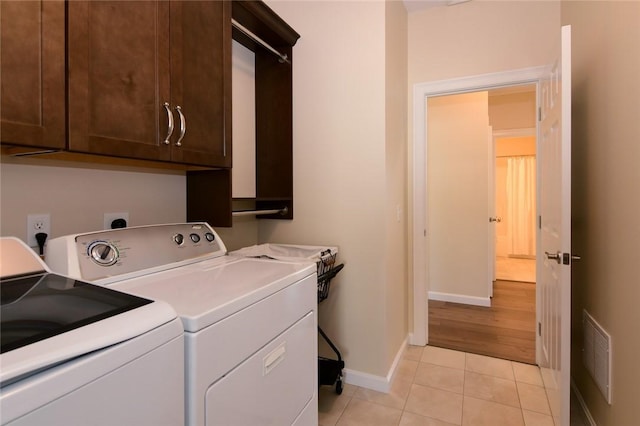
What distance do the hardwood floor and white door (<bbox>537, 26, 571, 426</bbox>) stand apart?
38cm

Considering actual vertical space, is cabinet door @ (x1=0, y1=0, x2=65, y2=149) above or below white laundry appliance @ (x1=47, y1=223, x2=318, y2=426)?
above

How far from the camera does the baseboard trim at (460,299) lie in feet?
12.1

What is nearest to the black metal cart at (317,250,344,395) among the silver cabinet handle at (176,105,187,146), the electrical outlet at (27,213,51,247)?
the silver cabinet handle at (176,105,187,146)

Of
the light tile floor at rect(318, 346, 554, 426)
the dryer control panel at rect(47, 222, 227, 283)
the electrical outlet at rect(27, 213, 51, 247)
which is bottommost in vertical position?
the light tile floor at rect(318, 346, 554, 426)

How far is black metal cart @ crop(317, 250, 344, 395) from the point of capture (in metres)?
1.80

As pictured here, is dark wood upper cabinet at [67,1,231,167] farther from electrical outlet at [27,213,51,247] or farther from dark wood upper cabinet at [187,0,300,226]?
dark wood upper cabinet at [187,0,300,226]

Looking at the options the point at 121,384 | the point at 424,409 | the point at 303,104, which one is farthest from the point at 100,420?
the point at 303,104

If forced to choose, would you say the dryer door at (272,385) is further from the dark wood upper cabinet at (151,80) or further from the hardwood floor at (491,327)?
the hardwood floor at (491,327)

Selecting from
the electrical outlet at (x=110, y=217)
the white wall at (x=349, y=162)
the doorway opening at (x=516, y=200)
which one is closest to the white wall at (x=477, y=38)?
the white wall at (x=349, y=162)

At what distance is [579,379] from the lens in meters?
1.97

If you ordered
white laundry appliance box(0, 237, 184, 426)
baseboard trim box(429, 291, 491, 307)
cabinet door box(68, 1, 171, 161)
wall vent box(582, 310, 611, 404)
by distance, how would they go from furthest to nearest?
baseboard trim box(429, 291, 491, 307) → wall vent box(582, 310, 611, 404) → cabinet door box(68, 1, 171, 161) → white laundry appliance box(0, 237, 184, 426)

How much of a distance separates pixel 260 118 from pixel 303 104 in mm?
321

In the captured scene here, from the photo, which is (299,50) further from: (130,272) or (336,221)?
(130,272)

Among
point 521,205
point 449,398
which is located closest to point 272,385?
point 449,398
